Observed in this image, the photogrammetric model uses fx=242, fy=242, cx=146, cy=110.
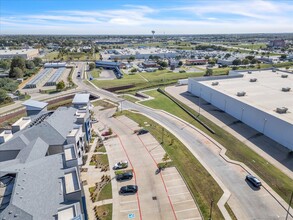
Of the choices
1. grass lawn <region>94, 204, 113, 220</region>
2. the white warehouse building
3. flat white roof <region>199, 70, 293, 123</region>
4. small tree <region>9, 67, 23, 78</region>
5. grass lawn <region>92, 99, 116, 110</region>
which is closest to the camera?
grass lawn <region>94, 204, 113, 220</region>

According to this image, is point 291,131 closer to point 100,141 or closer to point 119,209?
point 119,209

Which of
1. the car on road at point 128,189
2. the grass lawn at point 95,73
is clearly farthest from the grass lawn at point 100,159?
the grass lawn at point 95,73

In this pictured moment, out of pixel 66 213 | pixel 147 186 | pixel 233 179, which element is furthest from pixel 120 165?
pixel 233 179

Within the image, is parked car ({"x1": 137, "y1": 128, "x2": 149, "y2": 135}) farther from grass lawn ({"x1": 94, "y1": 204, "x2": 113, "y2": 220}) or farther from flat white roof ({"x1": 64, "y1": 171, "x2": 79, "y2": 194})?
flat white roof ({"x1": 64, "y1": 171, "x2": 79, "y2": 194})

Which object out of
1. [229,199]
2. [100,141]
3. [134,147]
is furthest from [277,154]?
[100,141]

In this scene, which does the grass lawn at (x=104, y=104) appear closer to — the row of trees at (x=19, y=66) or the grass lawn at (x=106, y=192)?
the grass lawn at (x=106, y=192)

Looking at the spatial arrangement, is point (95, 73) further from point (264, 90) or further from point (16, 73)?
point (264, 90)

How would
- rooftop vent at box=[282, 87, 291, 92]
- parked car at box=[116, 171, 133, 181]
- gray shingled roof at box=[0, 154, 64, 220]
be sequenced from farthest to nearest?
rooftop vent at box=[282, 87, 291, 92] < parked car at box=[116, 171, 133, 181] < gray shingled roof at box=[0, 154, 64, 220]

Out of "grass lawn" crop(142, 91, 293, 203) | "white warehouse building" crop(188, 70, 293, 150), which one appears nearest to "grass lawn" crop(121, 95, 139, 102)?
"grass lawn" crop(142, 91, 293, 203)
